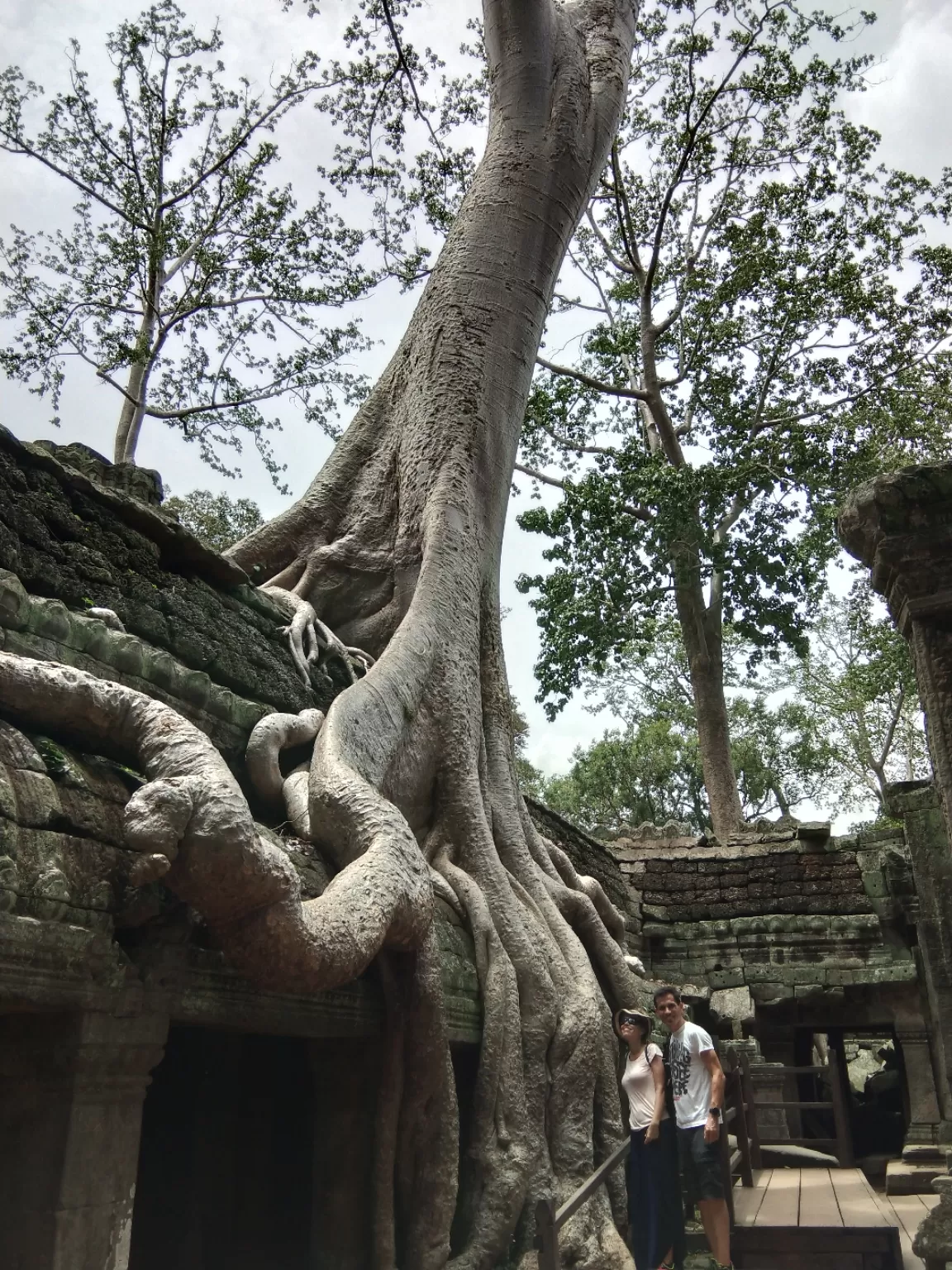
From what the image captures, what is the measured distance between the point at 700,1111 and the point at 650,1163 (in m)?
0.24

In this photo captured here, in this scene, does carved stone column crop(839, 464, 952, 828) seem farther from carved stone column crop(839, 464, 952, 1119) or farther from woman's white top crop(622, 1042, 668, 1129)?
woman's white top crop(622, 1042, 668, 1129)

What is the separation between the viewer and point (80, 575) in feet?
10.1

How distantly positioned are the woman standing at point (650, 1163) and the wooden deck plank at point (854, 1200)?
3.86ft

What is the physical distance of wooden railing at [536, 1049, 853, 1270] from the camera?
2.41 metres

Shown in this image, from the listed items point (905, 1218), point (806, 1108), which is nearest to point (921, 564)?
point (905, 1218)

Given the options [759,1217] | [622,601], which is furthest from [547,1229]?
[622,601]

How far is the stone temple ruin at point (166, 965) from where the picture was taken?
2.03 metres

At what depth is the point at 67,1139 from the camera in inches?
80.6

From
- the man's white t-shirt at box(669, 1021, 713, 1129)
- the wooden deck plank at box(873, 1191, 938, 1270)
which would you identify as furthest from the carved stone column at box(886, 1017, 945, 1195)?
the man's white t-shirt at box(669, 1021, 713, 1129)

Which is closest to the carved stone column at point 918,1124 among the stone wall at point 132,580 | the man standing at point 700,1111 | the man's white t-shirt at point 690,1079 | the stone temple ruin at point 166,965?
the stone temple ruin at point 166,965

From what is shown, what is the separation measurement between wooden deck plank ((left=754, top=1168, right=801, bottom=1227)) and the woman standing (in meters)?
1.07

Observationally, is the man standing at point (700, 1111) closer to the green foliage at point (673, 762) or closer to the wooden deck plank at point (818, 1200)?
A: the wooden deck plank at point (818, 1200)

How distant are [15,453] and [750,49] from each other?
9.71 m

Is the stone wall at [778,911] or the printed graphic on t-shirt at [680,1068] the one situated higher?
the stone wall at [778,911]
